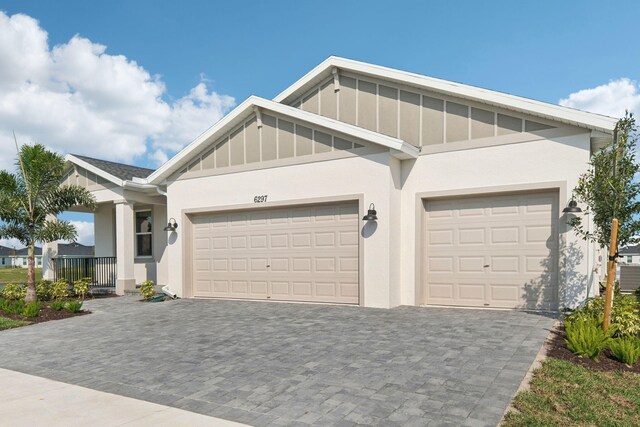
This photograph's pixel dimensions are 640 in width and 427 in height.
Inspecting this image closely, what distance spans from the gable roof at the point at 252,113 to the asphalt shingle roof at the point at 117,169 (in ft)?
8.51

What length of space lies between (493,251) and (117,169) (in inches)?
553

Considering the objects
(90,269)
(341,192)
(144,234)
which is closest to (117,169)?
(144,234)

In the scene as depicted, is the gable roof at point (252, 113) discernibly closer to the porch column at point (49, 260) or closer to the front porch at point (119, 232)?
the front porch at point (119, 232)

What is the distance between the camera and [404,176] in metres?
10.9

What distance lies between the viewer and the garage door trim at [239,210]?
10.6 metres

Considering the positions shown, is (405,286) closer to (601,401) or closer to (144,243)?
(601,401)

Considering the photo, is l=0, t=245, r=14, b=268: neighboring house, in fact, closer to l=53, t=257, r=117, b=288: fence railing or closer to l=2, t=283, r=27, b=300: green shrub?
l=53, t=257, r=117, b=288: fence railing

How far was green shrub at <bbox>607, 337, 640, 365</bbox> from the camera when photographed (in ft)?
18.8

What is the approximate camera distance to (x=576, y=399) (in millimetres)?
4695

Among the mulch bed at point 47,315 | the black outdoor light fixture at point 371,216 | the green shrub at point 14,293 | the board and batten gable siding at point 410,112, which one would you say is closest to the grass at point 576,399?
the black outdoor light fixture at point 371,216

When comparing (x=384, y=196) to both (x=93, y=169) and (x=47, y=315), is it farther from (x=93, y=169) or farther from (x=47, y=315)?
(x=93, y=169)

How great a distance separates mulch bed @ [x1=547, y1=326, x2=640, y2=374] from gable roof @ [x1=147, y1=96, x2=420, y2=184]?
5166 millimetres

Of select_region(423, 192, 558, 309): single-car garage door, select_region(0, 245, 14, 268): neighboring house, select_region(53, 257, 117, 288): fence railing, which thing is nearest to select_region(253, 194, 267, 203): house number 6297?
select_region(423, 192, 558, 309): single-car garage door

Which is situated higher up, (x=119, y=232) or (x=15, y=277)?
(x=119, y=232)
